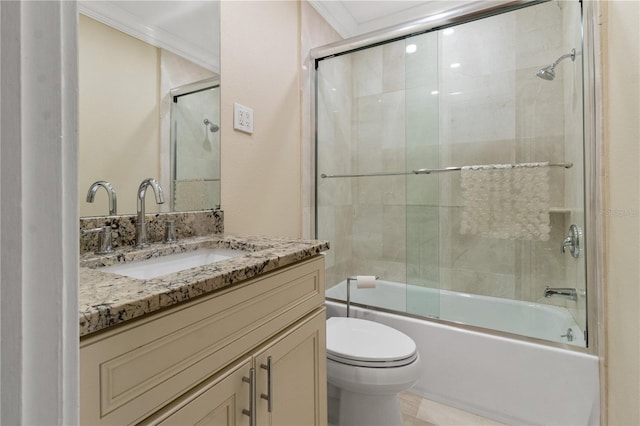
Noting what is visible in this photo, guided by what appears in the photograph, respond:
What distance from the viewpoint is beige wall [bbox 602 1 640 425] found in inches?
36.8

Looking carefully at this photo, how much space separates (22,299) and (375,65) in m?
2.36

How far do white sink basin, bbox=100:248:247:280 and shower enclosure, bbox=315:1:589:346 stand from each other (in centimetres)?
103

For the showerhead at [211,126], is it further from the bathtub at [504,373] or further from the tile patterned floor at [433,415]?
the tile patterned floor at [433,415]

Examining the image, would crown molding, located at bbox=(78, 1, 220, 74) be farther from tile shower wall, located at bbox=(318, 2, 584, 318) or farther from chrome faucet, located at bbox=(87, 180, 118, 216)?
tile shower wall, located at bbox=(318, 2, 584, 318)

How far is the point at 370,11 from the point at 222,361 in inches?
92.8

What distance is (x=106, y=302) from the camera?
1.44 ft

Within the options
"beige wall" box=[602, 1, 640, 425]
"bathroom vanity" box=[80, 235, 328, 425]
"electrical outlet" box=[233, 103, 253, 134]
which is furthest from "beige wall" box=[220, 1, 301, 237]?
"beige wall" box=[602, 1, 640, 425]

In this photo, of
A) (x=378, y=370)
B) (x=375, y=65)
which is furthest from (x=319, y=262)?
(x=375, y=65)

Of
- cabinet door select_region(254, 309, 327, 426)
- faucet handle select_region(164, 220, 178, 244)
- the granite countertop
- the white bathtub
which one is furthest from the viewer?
the white bathtub

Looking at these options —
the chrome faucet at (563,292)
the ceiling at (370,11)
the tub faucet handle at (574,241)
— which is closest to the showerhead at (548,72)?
the ceiling at (370,11)

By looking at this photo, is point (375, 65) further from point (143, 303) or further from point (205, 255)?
point (143, 303)

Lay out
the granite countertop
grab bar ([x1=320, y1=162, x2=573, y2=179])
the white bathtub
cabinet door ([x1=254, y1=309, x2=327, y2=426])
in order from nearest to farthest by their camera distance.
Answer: the granite countertop < cabinet door ([x1=254, y1=309, x2=327, y2=426]) < the white bathtub < grab bar ([x1=320, y1=162, x2=573, y2=179])

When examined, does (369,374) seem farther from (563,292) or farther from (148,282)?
(563,292)

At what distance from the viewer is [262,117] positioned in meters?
1.51
